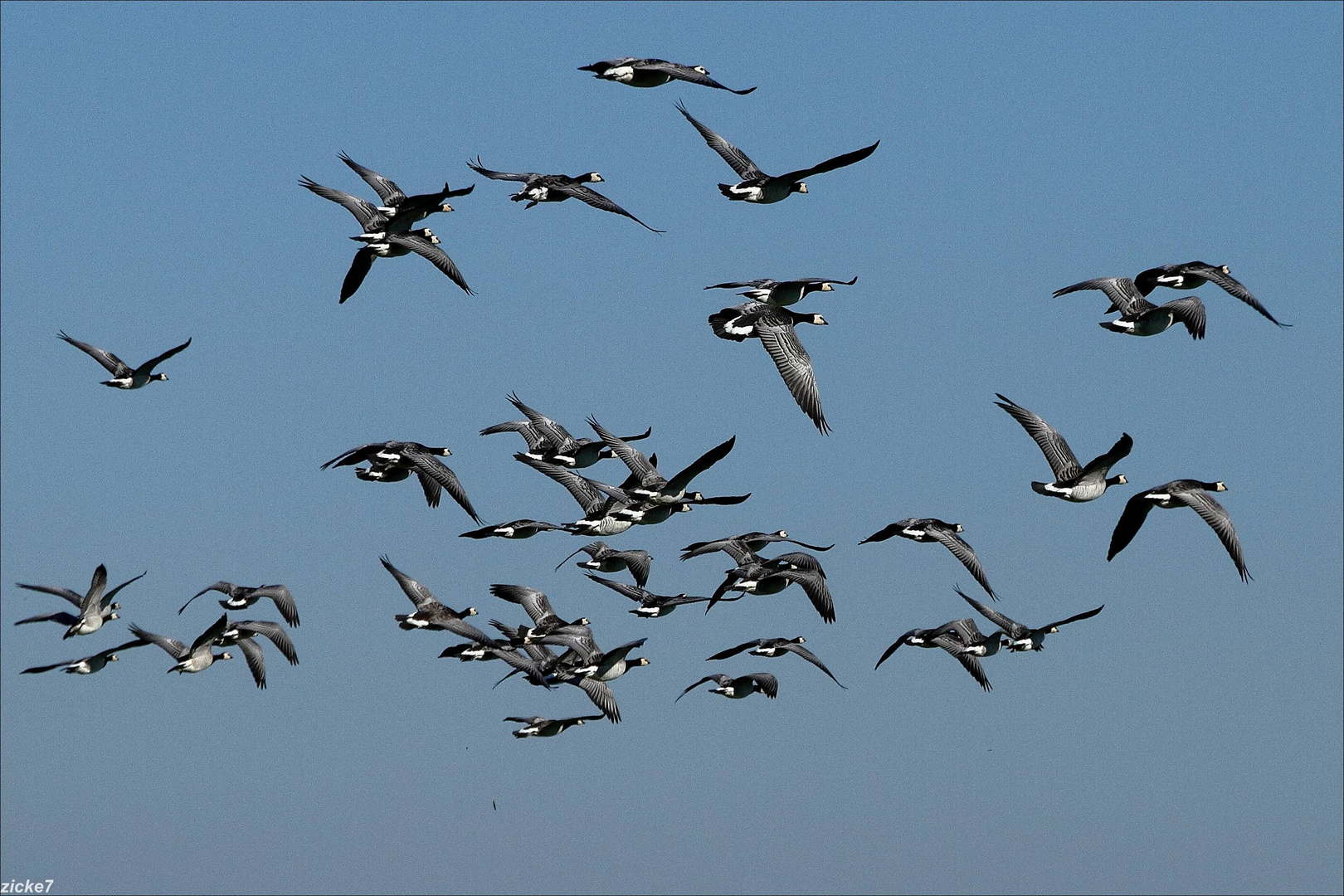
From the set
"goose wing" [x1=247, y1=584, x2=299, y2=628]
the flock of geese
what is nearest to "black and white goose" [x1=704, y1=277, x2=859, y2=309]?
the flock of geese

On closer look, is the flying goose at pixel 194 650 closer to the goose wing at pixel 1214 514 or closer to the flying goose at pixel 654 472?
the flying goose at pixel 654 472

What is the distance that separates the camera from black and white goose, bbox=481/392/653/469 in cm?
3853

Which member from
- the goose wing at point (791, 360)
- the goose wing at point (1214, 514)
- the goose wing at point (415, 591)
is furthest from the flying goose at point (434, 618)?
the goose wing at point (1214, 514)

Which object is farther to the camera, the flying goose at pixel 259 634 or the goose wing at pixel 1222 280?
the flying goose at pixel 259 634

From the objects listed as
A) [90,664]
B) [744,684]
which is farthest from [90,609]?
[744,684]

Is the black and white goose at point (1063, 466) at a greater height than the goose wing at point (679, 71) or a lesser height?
lesser

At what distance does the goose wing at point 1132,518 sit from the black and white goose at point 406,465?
13.6 m

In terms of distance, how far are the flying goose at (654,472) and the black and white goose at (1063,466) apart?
6.48 m

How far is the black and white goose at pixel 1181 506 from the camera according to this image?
103 feet

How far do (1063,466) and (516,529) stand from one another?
11.4m

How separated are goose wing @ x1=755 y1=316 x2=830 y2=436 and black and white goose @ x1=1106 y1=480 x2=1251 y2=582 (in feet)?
19.2

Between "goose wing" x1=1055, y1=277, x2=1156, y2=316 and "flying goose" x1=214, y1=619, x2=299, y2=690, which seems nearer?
"goose wing" x1=1055, y1=277, x2=1156, y2=316

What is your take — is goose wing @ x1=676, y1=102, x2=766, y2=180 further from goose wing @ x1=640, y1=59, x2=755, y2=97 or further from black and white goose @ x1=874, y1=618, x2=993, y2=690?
black and white goose @ x1=874, y1=618, x2=993, y2=690

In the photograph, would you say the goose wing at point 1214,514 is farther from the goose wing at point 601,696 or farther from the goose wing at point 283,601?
the goose wing at point 283,601
